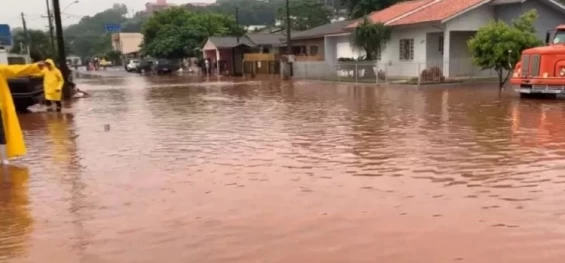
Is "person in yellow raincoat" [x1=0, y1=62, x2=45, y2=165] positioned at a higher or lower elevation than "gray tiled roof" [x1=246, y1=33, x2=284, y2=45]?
lower

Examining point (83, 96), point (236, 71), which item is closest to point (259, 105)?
point (83, 96)

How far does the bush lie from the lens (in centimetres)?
2873

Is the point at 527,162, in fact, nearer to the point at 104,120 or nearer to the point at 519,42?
the point at 104,120

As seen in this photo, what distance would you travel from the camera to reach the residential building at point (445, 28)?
3114 centimetres

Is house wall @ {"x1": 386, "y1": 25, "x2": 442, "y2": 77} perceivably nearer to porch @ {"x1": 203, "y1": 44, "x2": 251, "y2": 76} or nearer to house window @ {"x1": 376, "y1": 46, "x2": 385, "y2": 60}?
house window @ {"x1": 376, "y1": 46, "x2": 385, "y2": 60}

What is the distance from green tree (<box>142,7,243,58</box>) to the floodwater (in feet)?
173

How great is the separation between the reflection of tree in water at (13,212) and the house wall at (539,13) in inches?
1134

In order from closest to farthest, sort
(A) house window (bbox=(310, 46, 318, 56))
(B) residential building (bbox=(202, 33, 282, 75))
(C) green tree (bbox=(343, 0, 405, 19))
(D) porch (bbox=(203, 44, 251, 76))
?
(A) house window (bbox=(310, 46, 318, 56))
(C) green tree (bbox=(343, 0, 405, 19))
(D) porch (bbox=(203, 44, 251, 76))
(B) residential building (bbox=(202, 33, 282, 75))

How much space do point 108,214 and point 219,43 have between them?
1977 inches

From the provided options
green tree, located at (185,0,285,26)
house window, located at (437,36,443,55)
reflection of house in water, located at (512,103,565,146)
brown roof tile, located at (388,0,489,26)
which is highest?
green tree, located at (185,0,285,26)

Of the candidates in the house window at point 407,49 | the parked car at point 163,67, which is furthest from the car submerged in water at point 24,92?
the parked car at point 163,67

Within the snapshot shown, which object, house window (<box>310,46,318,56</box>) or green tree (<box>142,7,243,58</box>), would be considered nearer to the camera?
house window (<box>310,46,318,56</box>)

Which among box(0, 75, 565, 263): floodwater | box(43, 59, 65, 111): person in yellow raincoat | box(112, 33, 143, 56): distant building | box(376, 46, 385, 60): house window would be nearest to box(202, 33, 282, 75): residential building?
box(376, 46, 385, 60): house window

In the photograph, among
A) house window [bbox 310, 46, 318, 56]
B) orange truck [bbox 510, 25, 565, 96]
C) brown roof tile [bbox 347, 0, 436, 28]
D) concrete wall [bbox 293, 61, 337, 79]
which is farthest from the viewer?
house window [bbox 310, 46, 318, 56]
